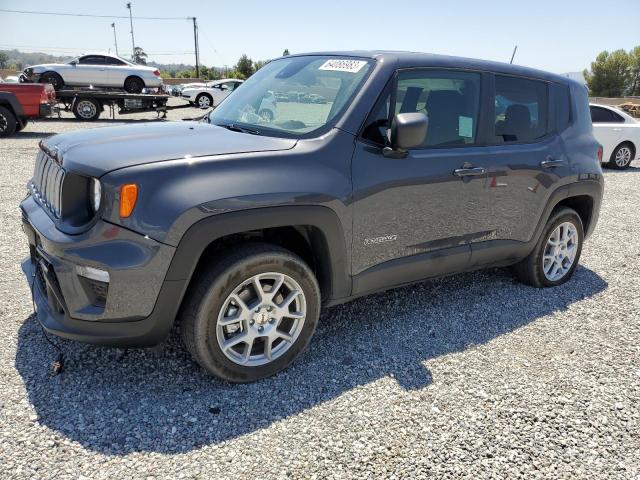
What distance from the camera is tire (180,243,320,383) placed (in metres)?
2.61

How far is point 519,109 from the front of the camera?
12.8ft

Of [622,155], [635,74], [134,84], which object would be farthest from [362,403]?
[635,74]

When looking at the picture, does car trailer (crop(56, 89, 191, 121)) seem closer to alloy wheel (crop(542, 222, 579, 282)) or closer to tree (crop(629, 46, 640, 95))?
alloy wheel (crop(542, 222, 579, 282))

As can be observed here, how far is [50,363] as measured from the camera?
2947 millimetres

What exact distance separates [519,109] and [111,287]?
3183mm

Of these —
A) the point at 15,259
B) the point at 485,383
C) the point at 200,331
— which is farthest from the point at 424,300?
the point at 15,259

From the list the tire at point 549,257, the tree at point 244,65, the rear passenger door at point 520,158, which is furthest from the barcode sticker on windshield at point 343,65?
the tree at point 244,65

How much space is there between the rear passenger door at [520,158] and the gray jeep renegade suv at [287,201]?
0.01 metres

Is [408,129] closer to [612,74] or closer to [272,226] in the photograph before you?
[272,226]

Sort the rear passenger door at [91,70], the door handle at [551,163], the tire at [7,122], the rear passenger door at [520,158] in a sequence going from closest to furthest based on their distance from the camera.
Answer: the rear passenger door at [520,158] < the door handle at [551,163] < the tire at [7,122] < the rear passenger door at [91,70]

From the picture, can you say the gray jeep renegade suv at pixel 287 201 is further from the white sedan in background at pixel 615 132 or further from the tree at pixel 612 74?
the tree at pixel 612 74

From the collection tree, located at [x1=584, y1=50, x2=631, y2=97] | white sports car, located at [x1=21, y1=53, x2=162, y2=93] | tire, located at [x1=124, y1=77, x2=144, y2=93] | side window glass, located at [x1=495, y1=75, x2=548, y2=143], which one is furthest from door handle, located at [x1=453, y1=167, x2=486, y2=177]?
tree, located at [x1=584, y1=50, x2=631, y2=97]

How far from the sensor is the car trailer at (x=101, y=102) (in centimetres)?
1689

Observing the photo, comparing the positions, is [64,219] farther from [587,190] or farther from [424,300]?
[587,190]
